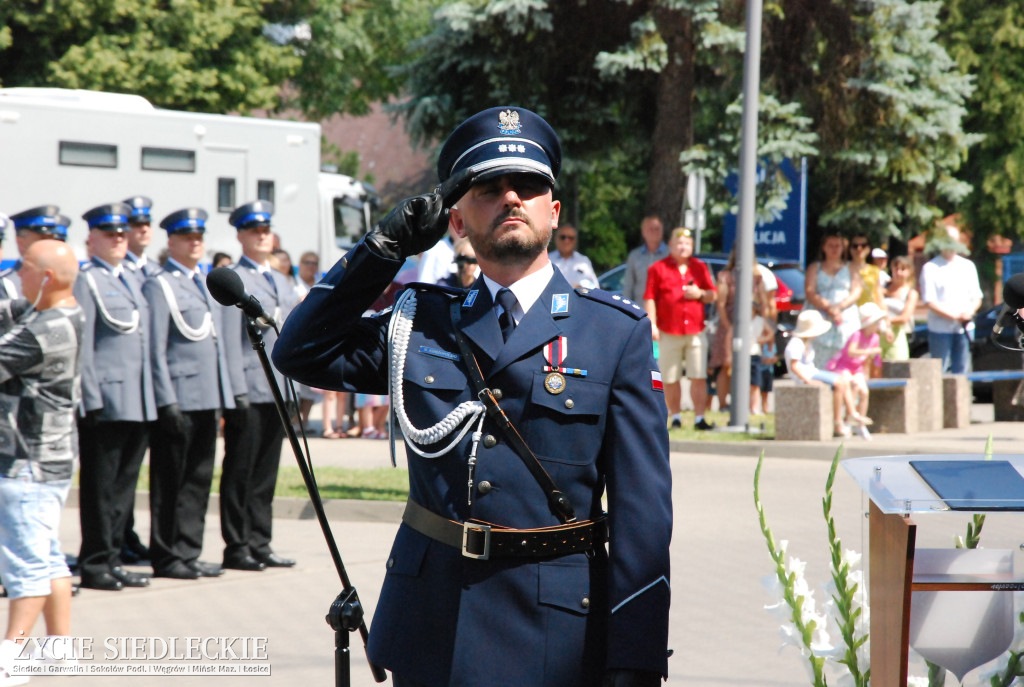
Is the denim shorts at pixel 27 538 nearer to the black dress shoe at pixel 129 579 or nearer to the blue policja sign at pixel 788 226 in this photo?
the black dress shoe at pixel 129 579

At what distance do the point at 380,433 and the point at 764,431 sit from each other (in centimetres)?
418

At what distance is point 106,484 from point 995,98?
2807 cm

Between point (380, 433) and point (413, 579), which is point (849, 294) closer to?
point (380, 433)

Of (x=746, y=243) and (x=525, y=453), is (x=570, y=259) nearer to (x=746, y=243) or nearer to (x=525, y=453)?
(x=746, y=243)

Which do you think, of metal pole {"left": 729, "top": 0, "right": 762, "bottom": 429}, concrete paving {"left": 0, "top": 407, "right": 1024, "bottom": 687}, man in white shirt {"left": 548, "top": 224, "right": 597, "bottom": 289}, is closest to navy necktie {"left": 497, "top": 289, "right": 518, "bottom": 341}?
concrete paving {"left": 0, "top": 407, "right": 1024, "bottom": 687}

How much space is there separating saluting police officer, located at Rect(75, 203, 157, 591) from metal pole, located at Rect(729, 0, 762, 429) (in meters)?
7.72

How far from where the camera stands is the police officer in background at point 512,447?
9.26 ft

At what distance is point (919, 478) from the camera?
9.37 feet

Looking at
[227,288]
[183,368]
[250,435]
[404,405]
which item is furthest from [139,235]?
[404,405]

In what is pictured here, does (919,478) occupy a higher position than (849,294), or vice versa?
(849,294)

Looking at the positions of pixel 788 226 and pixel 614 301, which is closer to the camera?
pixel 614 301

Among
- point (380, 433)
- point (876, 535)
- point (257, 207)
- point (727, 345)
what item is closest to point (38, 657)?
point (257, 207)

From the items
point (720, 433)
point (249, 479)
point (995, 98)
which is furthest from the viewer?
point (995, 98)

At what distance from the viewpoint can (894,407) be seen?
1454cm
